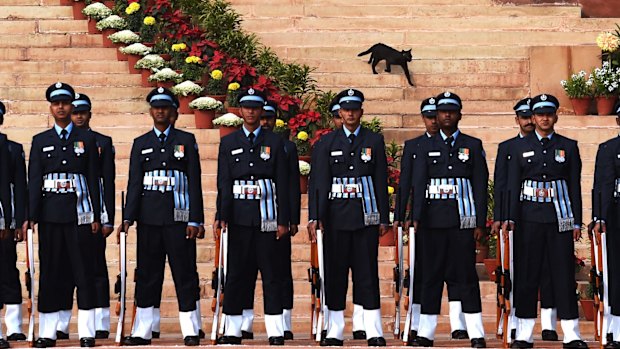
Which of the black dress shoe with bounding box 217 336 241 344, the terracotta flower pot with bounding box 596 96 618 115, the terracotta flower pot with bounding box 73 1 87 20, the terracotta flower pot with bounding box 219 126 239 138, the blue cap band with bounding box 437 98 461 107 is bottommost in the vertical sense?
the black dress shoe with bounding box 217 336 241 344

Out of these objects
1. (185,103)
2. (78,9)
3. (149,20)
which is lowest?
(185,103)

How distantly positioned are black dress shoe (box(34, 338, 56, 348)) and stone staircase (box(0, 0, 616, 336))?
2.99 m

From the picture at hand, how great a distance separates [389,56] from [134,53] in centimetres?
328

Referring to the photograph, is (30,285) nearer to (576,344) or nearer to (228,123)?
(576,344)

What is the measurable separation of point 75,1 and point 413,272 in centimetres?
1015

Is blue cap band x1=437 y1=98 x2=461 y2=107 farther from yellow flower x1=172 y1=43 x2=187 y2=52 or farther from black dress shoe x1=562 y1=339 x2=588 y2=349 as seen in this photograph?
yellow flower x1=172 y1=43 x2=187 y2=52

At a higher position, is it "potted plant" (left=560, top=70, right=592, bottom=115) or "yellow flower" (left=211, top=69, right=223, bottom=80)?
"yellow flower" (left=211, top=69, right=223, bottom=80)

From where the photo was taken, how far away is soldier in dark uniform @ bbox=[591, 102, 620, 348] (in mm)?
15656

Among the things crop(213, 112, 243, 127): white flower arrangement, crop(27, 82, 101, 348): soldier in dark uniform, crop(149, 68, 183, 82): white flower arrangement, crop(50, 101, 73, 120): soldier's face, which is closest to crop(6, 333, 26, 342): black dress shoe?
crop(27, 82, 101, 348): soldier in dark uniform

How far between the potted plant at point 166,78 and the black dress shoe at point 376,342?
7.29 meters

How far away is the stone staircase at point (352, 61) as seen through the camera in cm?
2120

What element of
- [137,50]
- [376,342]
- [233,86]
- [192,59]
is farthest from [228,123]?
[376,342]

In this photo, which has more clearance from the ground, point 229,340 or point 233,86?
point 233,86

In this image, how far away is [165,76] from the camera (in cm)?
2212
